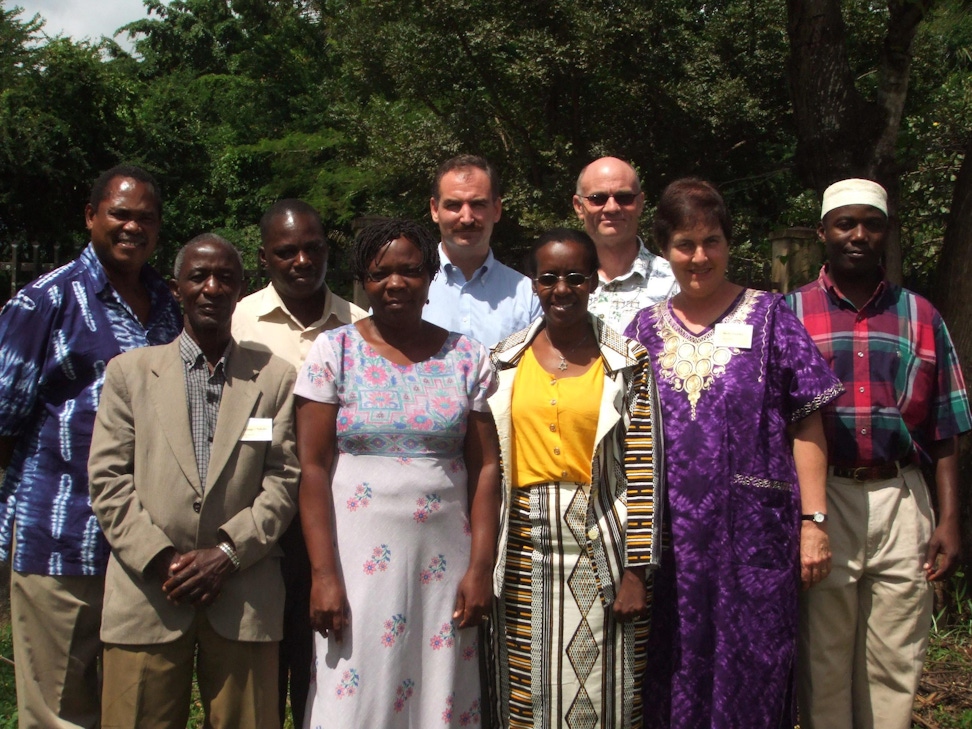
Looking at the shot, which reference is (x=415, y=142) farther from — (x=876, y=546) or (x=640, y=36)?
(x=876, y=546)

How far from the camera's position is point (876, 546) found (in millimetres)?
3248

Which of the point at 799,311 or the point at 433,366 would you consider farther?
the point at 799,311

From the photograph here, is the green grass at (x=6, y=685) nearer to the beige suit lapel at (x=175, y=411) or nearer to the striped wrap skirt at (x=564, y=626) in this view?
the beige suit lapel at (x=175, y=411)

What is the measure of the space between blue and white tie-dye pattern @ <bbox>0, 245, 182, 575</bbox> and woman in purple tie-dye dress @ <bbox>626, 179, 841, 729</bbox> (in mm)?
1897

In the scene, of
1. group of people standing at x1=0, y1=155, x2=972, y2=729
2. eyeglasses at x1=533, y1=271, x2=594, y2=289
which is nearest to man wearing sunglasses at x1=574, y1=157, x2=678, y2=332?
group of people standing at x1=0, y1=155, x2=972, y2=729

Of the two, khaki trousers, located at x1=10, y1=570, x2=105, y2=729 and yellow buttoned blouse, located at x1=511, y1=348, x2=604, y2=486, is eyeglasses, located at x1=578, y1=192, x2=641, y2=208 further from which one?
khaki trousers, located at x1=10, y1=570, x2=105, y2=729

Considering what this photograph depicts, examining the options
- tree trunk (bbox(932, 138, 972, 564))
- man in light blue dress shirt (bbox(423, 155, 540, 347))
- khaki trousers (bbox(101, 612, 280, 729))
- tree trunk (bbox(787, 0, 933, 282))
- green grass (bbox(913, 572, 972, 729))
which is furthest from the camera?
tree trunk (bbox(787, 0, 933, 282))

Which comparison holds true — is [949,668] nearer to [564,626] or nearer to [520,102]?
[564,626]

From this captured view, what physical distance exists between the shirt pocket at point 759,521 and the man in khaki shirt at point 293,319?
58.8 inches

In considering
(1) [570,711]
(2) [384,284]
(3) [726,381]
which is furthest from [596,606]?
(2) [384,284]

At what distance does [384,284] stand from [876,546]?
1.91 meters

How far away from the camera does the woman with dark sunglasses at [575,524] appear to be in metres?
2.99

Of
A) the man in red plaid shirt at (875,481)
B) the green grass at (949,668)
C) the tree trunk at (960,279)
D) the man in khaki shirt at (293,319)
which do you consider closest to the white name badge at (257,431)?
the man in khaki shirt at (293,319)

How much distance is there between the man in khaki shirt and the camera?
10.9 ft
